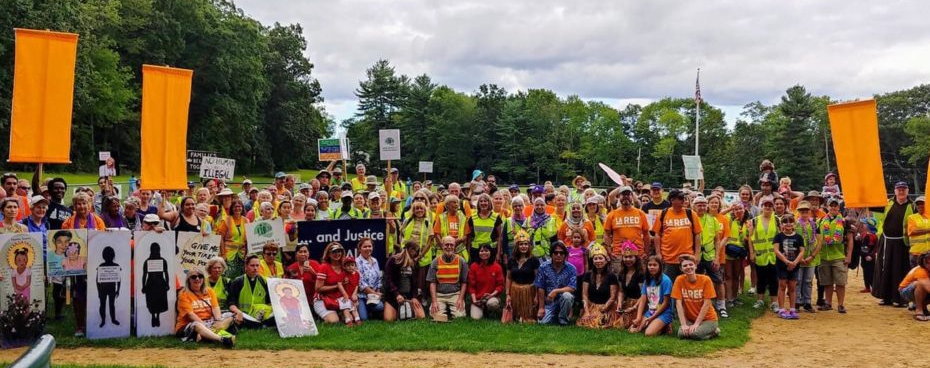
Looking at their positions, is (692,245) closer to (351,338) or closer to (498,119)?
(351,338)

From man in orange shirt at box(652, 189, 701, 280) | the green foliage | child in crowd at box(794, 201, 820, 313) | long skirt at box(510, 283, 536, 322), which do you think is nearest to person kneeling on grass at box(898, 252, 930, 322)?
child in crowd at box(794, 201, 820, 313)

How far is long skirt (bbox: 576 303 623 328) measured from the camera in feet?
29.9

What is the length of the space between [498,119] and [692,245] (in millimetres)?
57945

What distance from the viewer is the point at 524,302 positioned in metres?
9.59

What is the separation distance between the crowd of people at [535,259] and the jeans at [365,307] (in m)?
0.01

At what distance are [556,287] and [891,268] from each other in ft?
18.9

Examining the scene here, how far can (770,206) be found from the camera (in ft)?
34.0

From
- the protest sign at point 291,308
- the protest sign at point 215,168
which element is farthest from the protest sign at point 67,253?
the protest sign at point 215,168

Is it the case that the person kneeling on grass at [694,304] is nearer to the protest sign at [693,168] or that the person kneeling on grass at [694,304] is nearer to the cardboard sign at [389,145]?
the cardboard sign at [389,145]

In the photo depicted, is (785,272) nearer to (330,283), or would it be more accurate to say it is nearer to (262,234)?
(330,283)

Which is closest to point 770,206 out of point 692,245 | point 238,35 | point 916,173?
point 692,245

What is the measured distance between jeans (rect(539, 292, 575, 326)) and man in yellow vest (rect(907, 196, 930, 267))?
17.8 ft

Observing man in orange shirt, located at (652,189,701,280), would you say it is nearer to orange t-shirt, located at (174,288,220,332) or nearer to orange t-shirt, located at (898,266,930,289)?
orange t-shirt, located at (898,266,930,289)

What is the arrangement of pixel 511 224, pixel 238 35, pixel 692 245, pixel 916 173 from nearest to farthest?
pixel 692 245 → pixel 511 224 → pixel 238 35 → pixel 916 173
